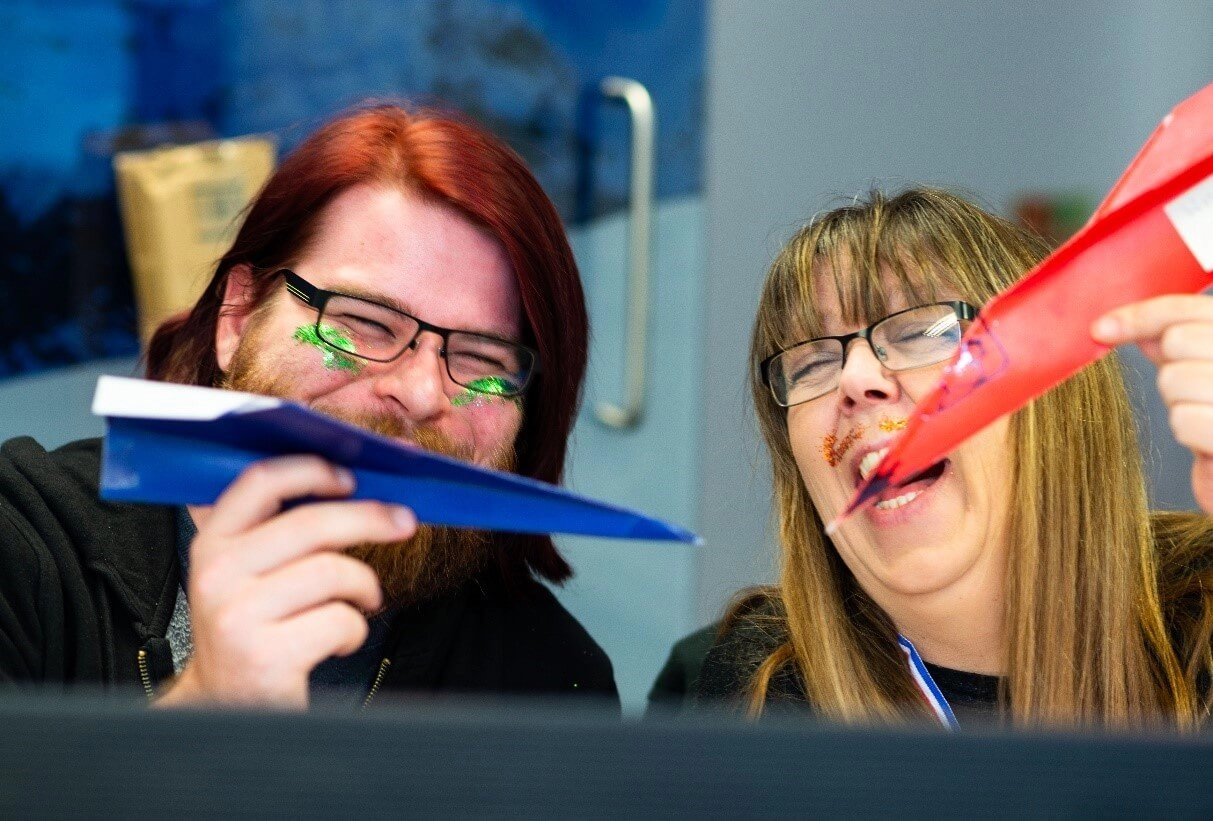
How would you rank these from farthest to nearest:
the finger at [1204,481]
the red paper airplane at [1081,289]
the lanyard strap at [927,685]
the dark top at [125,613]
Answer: the lanyard strap at [927,685]
the dark top at [125,613]
the finger at [1204,481]
the red paper airplane at [1081,289]

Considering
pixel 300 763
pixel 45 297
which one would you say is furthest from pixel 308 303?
pixel 45 297

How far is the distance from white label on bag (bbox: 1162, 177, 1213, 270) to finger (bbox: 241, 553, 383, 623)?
1.96ft

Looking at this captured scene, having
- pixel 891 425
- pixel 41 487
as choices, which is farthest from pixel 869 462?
pixel 41 487

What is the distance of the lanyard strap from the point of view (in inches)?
55.4

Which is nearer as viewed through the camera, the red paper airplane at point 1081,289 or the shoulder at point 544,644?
the red paper airplane at point 1081,289

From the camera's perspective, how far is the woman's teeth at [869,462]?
1336 millimetres

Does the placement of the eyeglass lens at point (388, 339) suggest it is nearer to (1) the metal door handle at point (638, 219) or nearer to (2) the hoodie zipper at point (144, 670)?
(2) the hoodie zipper at point (144, 670)

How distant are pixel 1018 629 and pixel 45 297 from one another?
6.20ft

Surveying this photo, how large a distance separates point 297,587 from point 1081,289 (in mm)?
557

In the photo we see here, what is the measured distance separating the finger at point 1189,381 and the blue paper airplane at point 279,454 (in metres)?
0.39

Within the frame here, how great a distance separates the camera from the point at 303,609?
0.88 meters

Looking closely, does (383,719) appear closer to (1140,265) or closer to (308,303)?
(1140,265)

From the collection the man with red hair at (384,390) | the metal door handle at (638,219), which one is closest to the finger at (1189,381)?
the man with red hair at (384,390)

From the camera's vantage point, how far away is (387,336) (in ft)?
4.80
